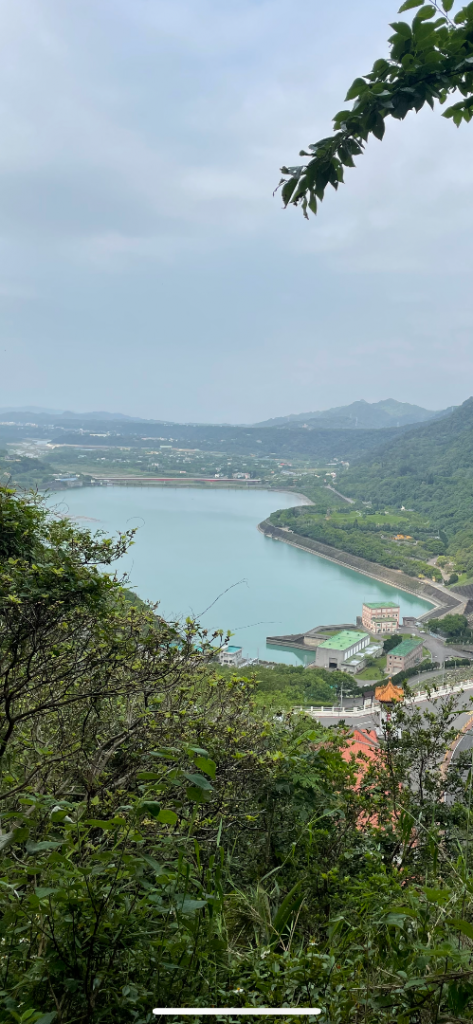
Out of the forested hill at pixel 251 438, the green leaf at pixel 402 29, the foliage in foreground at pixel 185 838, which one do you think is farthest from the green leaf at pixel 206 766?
the forested hill at pixel 251 438

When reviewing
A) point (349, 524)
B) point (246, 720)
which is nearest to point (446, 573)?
point (349, 524)

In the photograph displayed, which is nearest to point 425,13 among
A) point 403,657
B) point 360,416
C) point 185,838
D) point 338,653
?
point 185,838

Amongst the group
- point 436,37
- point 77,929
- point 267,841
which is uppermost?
point 436,37

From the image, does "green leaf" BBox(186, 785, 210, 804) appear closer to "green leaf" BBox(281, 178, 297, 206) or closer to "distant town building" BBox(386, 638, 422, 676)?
"green leaf" BBox(281, 178, 297, 206)

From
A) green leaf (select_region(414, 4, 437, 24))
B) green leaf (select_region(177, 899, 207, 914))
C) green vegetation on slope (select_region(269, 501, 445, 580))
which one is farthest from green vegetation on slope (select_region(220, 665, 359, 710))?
green vegetation on slope (select_region(269, 501, 445, 580))

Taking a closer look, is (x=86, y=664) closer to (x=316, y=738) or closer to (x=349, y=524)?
(x=316, y=738)

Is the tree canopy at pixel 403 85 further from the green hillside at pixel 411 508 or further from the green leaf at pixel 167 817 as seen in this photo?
the green hillside at pixel 411 508
